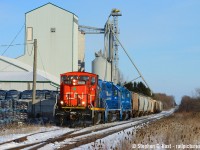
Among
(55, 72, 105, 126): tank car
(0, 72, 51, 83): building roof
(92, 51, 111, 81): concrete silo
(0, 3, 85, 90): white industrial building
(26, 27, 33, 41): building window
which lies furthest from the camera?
(92, 51, 111, 81): concrete silo

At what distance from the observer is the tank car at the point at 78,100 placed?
23.0 metres

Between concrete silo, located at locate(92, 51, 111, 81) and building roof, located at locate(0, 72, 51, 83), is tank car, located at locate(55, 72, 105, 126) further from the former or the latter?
concrete silo, located at locate(92, 51, 111, 81)

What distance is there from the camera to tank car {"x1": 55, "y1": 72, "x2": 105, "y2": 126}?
22969mm

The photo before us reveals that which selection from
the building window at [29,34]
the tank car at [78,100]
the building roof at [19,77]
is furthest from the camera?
the building window at [29,34]

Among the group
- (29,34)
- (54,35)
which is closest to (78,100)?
(54,35)

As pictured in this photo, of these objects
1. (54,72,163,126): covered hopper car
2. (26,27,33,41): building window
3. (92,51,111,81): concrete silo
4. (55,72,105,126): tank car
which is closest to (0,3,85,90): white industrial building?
(26,27,33,41): building window

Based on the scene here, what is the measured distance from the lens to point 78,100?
23.5 metres

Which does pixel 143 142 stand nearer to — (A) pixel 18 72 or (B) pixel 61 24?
(A) pixel 18 72

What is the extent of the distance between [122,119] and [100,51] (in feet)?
110

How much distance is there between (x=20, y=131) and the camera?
19.4 metres

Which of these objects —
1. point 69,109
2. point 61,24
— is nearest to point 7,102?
point 69,109

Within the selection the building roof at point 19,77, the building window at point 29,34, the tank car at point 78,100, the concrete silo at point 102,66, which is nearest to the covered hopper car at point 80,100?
the tank car at point 78,100

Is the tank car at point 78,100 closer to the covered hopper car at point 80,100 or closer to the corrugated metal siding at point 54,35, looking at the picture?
the covered hopper car at point 80,100

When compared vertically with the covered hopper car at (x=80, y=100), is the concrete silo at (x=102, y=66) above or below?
above
